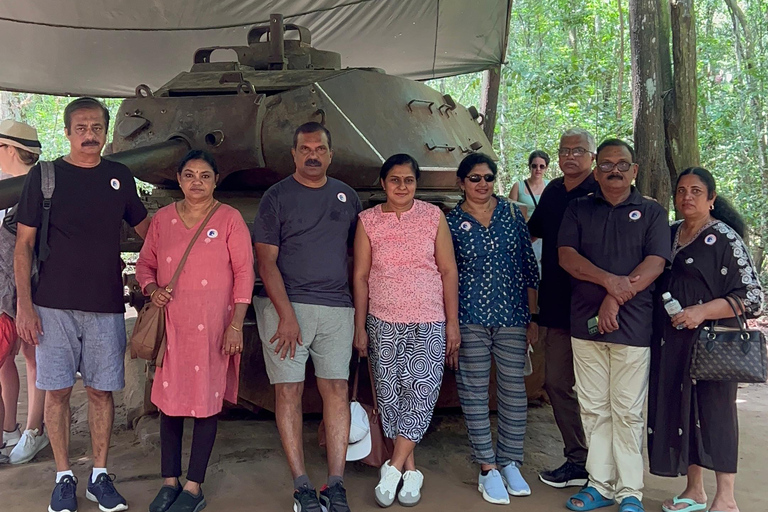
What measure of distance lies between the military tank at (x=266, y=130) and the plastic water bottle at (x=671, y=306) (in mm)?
1458

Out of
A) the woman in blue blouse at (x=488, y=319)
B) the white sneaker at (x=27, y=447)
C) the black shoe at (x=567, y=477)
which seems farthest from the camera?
the white sneaker at (x=27, y=447)

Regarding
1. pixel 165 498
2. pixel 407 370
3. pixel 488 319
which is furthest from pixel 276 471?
pixel 488 319

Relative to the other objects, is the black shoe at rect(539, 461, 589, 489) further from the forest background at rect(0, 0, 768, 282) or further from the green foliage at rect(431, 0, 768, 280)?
the forest background at rect(0, 0, 768, 282)

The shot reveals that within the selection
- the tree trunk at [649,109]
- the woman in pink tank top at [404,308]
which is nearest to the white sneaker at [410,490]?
the woman in pink tank top at [404,308]

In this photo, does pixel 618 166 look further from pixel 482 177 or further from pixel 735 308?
pixel 735 308

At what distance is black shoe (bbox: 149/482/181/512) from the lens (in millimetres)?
3385

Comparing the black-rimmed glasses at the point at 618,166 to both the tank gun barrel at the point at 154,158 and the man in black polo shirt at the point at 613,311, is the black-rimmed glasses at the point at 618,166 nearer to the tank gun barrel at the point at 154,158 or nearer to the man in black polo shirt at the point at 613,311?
the man in black polo shirt at the point at 613,311

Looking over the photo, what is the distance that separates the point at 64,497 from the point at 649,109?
5.42m

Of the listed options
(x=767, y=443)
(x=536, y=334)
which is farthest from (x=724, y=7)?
(x=536, y=334)

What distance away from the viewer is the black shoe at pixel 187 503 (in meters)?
3.39

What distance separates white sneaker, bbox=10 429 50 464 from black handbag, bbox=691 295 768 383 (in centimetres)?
377

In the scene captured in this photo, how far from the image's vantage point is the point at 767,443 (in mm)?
4859

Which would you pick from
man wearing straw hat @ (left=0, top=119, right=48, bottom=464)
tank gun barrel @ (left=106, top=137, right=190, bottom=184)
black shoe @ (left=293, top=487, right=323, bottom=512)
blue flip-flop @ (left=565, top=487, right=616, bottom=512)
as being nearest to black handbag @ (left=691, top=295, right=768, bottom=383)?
blue flip-flop @ (left=565, top=487, right=616, bottom=512)

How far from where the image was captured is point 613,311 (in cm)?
346
